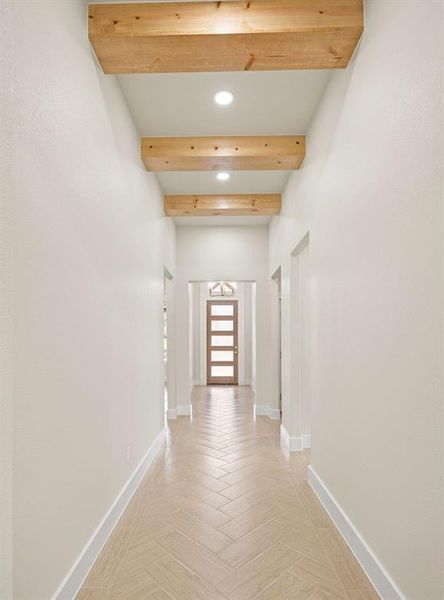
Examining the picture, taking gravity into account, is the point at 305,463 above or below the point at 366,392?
below

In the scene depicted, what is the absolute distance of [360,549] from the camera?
245 cm

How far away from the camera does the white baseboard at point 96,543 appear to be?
2092 mm

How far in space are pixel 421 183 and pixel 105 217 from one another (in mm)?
1920

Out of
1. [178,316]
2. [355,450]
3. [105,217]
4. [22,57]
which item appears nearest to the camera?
[22,57]

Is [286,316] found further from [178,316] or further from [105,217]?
[105,217]

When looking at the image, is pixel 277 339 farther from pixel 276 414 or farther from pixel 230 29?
pixel 230 29

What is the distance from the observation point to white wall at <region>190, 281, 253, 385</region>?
10641 millimetres

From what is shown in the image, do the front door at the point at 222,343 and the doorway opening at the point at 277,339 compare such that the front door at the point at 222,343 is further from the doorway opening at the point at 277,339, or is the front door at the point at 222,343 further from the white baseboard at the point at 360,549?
the white baseboard at the point at 360,549

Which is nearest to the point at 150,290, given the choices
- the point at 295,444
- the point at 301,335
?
the point at 301,335

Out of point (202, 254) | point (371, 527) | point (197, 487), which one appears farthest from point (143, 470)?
point (202, 254)

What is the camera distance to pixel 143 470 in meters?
4.05

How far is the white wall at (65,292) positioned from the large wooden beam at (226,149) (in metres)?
0.62

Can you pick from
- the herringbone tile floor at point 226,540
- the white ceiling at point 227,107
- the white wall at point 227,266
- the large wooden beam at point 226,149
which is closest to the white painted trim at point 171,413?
the white wall at point 227,266

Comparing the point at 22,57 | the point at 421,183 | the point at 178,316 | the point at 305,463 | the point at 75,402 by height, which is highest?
the point at 22,57
